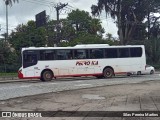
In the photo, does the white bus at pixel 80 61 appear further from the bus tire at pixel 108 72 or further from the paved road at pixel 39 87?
the paved road at pixel 39 87

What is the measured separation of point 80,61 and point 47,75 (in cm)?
314

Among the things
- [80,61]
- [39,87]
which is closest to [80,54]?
[80,61]

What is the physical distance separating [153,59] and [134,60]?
3331cm

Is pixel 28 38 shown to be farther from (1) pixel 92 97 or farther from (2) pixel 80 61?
(1) pixel 92 97

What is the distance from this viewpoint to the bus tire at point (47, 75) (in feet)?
101

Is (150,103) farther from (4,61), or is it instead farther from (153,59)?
(153,59)

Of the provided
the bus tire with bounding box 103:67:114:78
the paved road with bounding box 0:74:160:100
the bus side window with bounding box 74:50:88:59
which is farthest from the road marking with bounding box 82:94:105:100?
the bus tire with bounding box 103:67:114:78

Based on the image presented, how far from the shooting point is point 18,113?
10906 millimetres

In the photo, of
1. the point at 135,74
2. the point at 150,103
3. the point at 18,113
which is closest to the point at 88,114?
the point at 18,113

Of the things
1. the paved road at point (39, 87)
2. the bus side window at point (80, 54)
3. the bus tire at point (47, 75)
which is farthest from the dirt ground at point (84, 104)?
the bus side window at point (80, 54)

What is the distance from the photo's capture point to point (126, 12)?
196 feet

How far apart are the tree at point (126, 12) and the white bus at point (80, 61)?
25.0 metres

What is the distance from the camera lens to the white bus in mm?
30641

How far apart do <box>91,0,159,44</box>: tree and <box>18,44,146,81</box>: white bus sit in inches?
984
